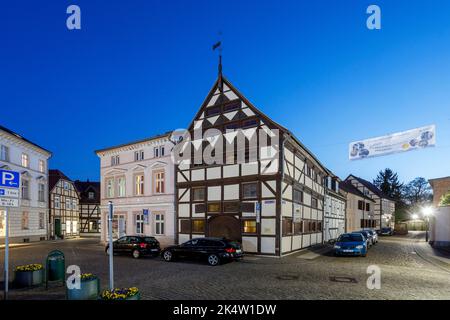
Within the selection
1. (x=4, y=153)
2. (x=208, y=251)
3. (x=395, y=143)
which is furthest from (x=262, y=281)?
(x=4, y=153)

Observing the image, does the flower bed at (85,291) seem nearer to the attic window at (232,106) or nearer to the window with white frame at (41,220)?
the attic window at (232,106)

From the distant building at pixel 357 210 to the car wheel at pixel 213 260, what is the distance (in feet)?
107

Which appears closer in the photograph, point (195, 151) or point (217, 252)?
point (217, 252)

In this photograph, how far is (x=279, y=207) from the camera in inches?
768

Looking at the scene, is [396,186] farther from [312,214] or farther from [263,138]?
[263,138]

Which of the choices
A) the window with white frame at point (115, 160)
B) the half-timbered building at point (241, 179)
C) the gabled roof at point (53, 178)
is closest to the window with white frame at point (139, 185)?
the window with white frame at point (115, 160)

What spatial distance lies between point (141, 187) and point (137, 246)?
9.04 metres

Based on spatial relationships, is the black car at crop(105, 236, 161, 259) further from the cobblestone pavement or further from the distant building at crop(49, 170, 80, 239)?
the distant building at crop(49, 170, 80, 239)

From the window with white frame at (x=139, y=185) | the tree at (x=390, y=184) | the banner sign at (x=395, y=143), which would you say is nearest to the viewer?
the banner sign at (x=395, y=143)

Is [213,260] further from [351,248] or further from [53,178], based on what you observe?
[53,178]

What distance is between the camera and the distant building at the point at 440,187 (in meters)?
29.0

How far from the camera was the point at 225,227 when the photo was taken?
2156cm
